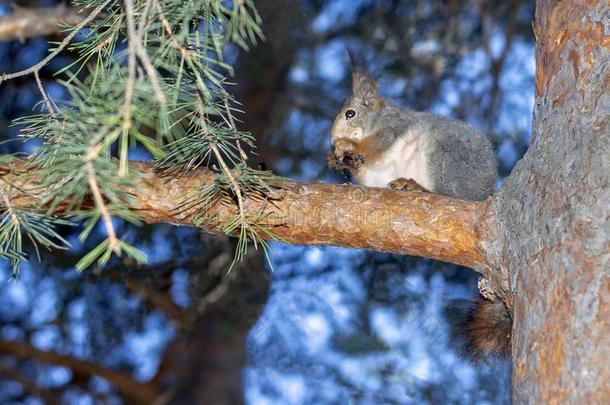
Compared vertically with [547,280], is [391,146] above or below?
above

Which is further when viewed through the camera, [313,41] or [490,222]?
[313,41]

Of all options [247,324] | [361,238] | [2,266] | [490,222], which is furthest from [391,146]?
[2,266]

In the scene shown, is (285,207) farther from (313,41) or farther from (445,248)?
(313,41)

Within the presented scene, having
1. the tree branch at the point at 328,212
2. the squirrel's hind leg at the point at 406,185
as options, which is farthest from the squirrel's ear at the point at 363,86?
the tree branch at the point at 328,212

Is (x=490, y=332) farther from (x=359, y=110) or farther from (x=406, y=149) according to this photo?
(x=359, y=110)

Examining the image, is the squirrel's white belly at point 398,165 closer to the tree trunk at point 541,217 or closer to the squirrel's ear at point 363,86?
the squirrel's ear at point 363,86

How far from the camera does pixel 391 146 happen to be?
2.83m

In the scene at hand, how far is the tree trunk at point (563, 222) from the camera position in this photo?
55.1 inches

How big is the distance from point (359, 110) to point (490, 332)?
3.85ft

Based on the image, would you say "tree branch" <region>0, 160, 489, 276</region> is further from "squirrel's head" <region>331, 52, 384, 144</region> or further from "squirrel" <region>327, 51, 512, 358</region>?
"squirrel's head" <region>331, 52, 384, 144</region>

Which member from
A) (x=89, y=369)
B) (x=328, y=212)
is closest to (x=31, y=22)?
(x=328, y=212)

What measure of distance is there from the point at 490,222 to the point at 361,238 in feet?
1.19

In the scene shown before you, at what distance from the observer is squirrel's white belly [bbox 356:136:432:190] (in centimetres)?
273

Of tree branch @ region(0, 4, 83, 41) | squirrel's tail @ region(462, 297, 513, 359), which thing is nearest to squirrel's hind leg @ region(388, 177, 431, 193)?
squirrel's tail @ region(462, 297, 513, 359)
